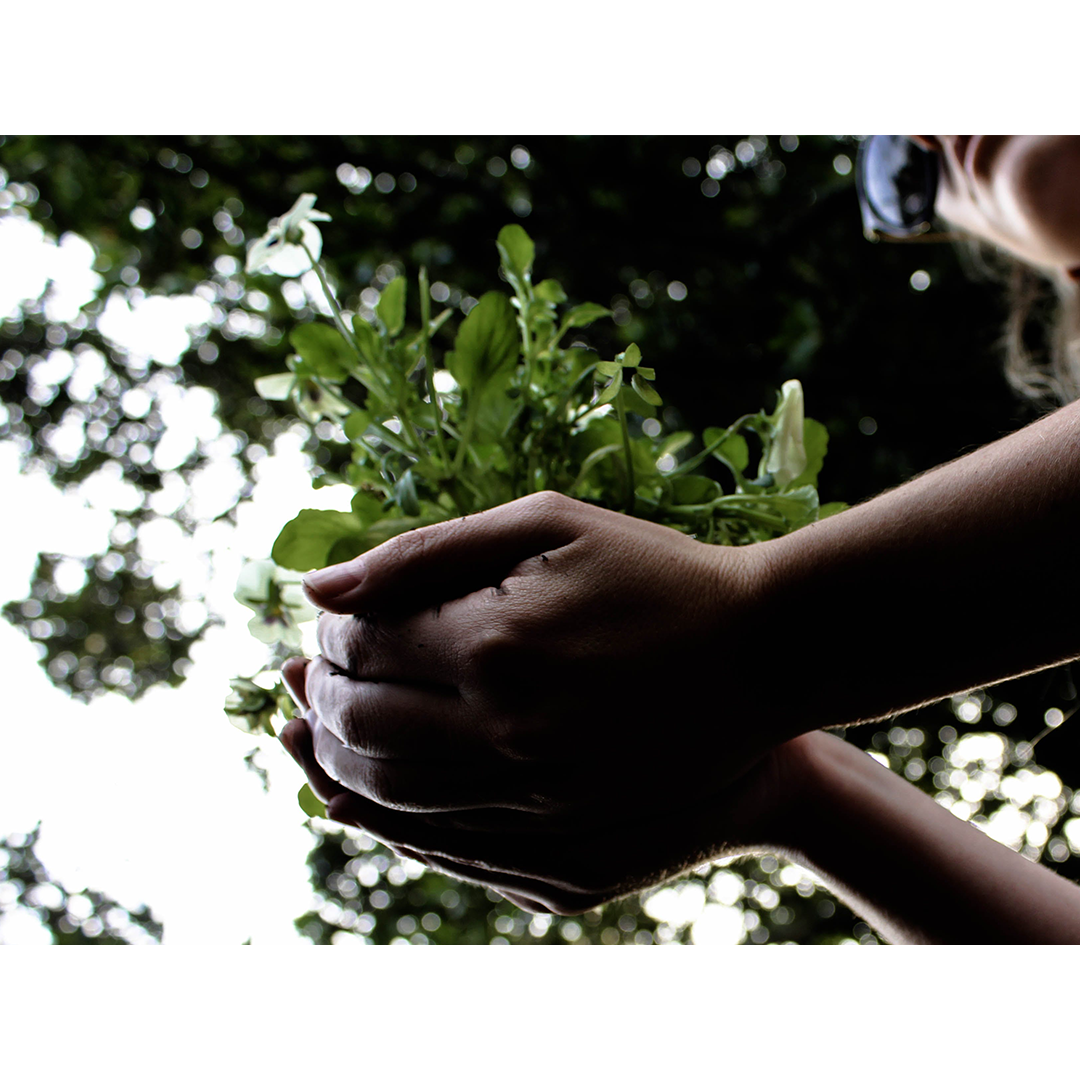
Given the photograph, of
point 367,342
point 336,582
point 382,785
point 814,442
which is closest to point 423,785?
point 382,785

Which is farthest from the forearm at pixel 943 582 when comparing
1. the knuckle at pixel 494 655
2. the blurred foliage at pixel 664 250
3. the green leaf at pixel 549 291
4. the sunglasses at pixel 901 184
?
the blurred foliage at pixel 664 250

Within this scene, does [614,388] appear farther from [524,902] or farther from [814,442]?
[524,902]

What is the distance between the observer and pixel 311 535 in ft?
2.02

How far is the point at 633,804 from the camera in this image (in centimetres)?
49

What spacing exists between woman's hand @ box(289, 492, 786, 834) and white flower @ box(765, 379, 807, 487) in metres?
0.21

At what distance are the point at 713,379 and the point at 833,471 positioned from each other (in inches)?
18.7

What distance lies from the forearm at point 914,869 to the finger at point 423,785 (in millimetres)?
303

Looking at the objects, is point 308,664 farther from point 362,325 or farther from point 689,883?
point 689,883

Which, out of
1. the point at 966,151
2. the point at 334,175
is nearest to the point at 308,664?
the point at 966,151

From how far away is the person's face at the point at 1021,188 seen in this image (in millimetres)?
1065

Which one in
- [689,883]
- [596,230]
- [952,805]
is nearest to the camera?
[596,230]

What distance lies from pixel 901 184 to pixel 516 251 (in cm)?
89

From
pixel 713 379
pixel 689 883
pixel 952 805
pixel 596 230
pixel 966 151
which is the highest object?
pixel 596 230

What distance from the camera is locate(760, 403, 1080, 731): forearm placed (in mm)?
396
